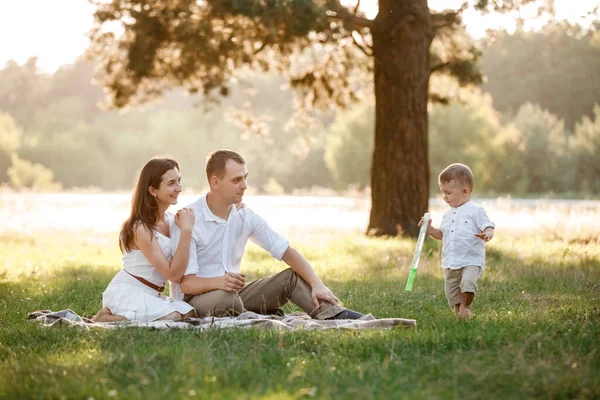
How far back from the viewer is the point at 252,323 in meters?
6.03

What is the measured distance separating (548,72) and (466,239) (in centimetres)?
5851

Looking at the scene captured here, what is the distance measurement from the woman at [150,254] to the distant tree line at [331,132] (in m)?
35.6

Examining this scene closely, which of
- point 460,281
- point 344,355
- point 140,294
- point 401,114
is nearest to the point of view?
point 344,355

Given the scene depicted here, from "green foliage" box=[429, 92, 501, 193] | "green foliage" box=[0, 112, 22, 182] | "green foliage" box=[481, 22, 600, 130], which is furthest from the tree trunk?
"green foliage" box=[0, 112, 22, 182]

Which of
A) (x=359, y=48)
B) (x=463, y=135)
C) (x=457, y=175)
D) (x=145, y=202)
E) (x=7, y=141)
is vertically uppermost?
(x=463, y=135)

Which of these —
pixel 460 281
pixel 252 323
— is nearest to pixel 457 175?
pixel 460 281

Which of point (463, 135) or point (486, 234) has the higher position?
point (463, 135)

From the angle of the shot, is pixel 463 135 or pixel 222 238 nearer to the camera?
pixel 222 238

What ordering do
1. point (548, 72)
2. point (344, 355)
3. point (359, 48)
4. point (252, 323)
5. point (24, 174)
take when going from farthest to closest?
point (548, 72)
point (24, 174)
point (359, 48)
point (252, 323)
point (344, 355)

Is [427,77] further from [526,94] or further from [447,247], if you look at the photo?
[526,94]

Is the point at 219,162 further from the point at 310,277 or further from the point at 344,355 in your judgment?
the point at 344,355

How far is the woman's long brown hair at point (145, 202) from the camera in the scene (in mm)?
6508

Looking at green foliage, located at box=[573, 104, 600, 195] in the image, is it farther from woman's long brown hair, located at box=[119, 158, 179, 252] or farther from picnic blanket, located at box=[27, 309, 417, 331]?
woman's long brown hair, located at box=[119, 158, 179, 252]

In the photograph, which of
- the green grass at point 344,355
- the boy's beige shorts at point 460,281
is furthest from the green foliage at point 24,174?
the boy's beige shorts at point 460,281
